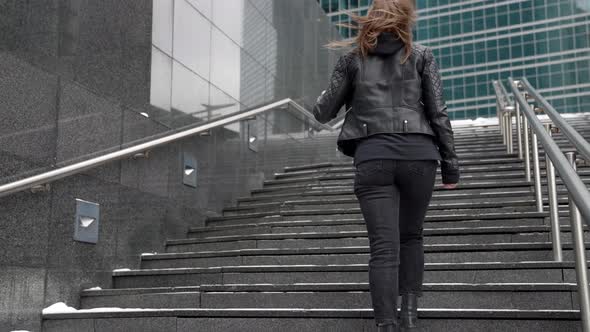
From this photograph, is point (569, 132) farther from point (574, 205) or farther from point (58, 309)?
point (58, 309)

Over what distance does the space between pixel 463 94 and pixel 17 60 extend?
75.2 meters

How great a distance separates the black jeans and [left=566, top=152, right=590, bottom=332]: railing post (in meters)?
0.64

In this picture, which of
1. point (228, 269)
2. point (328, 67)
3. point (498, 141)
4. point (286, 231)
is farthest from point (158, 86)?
point (328, 67)

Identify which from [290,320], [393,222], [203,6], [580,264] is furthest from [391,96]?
[203,6]

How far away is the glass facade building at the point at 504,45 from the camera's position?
7088cm

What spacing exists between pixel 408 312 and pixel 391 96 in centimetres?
93

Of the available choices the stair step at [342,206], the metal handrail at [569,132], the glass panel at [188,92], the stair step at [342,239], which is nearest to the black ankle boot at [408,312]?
the metal handrail at [569,132]

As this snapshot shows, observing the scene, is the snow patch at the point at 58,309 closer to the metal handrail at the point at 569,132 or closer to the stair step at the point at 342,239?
the stair step at the point at 342,239

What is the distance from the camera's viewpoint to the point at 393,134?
10.4 feet

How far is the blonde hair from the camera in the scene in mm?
3207

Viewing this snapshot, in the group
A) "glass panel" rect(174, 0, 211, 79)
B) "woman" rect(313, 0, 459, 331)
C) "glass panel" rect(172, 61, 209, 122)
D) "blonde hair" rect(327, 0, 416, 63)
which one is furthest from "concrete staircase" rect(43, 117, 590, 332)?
"glass panel" rect(174, 0, 211, 79)

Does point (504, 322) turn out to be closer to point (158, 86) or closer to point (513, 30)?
point (158, 86)

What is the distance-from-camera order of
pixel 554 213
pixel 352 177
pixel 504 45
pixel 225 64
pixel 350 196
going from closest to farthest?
pixel 554 213, pixel 350 196, pixel 225 64, pixel 352 177, pixel 504 45

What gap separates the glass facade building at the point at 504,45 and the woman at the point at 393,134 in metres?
67.2
